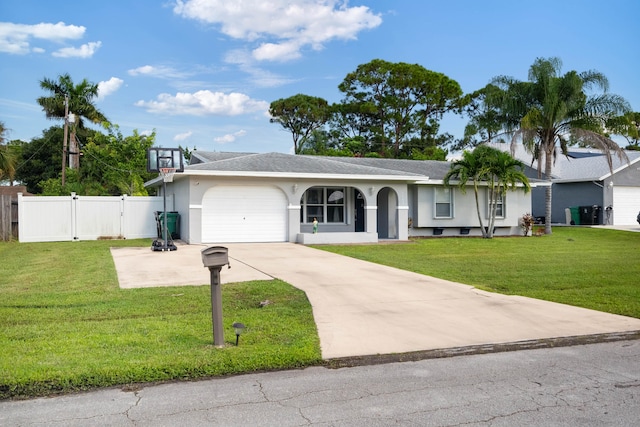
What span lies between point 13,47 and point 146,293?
76.1ft

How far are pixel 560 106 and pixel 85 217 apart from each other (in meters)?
20.4

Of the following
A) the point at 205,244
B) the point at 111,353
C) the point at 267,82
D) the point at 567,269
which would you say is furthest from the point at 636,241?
the point at 267,82

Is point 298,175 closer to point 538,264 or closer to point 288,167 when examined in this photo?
point 288,167

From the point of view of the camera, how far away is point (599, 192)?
30969 mm

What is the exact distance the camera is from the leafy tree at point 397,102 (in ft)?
159

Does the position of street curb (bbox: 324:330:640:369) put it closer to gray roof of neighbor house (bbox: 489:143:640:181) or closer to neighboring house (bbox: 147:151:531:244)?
neighboring house (bbox: 147:151:531:244)

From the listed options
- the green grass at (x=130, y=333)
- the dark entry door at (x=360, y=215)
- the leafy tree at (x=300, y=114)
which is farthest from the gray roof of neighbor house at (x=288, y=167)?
the leafy tree at (x=300, y=114)

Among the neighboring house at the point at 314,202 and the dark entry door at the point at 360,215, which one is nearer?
the neighboring house at the point at 314,202

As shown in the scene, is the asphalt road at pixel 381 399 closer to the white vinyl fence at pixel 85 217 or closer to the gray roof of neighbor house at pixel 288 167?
the gray roof of neighbor house at pixel 288 167

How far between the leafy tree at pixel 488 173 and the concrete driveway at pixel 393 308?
10468 millimetres

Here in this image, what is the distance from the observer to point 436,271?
12867mm

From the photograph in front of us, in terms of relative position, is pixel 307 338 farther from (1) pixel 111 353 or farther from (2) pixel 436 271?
(2) pixel 436 271

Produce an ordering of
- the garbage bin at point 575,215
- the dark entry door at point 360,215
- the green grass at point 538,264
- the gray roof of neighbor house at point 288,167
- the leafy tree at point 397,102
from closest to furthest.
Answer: the green grass at point 538,264 < the gray roof of neighbor house at point 288,167 < the dark entry door at point 360,215 < the garbage bin at point 575,215 < the leafy tree at point 397,102

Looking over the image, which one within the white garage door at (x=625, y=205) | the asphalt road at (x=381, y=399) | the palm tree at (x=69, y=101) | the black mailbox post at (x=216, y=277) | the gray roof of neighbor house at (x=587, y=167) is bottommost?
the asphalt road at (x=381, y=399)
